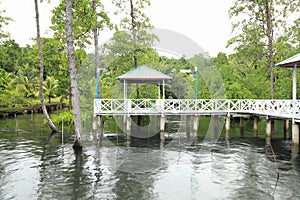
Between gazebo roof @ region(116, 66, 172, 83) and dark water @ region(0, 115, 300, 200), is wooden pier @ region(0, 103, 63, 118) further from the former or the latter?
dark water @ region(0, 115, 300, 200)

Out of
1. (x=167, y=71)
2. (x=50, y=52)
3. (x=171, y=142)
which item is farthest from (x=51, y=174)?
(x=167, y=71)

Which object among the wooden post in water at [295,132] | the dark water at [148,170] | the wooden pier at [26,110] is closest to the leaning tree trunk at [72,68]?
the dark water at [148,170]

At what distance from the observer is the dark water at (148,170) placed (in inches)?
306

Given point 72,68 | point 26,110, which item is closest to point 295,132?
point 72,68

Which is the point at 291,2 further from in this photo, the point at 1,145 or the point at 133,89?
the point at 1,145

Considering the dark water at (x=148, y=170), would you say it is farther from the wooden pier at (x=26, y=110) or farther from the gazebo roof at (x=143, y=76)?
the wooden pier at (x=26, y=110)

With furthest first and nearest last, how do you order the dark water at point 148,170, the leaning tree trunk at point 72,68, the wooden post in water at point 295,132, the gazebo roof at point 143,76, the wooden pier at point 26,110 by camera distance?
the wooden pier at point 26,110 → the gazebo roof at point 143,76 → the wooden post in water at point 295,132 → the leaning tree trunk at point 72,68 → the dark water at point 148,170

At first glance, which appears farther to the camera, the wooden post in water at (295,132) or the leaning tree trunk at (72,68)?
the wooden post in water at (295,132)

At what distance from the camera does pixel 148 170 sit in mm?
9805

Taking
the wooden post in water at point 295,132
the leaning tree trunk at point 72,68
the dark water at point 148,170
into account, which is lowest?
the dark water at point 148,170

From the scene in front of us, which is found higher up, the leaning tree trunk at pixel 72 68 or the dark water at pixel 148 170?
the leaning tree trunk at pixel 72 68

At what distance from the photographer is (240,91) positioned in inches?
980

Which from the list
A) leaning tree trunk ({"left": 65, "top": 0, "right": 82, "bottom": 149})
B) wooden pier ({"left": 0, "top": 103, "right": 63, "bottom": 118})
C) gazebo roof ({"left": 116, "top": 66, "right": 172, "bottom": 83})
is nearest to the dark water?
leaning tree trunk ({"left": 65, "top": 0, "right": 82, "bottom": 149})

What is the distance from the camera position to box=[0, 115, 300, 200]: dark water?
7781 mm
